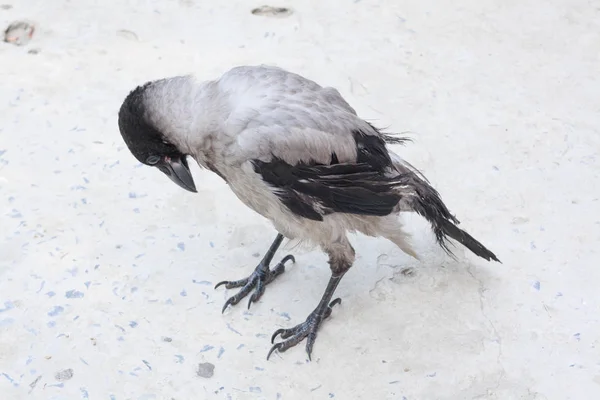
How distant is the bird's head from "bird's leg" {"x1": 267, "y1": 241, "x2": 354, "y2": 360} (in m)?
0.75

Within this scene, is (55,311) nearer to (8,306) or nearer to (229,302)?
(8,306)

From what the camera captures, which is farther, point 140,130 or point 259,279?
point 259,279

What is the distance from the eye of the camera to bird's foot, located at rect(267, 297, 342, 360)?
3.23 meters

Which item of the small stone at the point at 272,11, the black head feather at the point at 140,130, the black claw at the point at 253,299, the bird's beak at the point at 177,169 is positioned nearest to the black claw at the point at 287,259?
the black claw at the point at 253,299

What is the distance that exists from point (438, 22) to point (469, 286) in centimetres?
232

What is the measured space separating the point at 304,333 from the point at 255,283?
38cm

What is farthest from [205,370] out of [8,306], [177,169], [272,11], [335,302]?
[272,11]

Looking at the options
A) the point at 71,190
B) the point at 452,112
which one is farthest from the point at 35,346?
the point at 452,112

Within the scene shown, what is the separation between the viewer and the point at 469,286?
3492 mm

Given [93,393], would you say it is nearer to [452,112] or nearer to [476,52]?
[452,112]

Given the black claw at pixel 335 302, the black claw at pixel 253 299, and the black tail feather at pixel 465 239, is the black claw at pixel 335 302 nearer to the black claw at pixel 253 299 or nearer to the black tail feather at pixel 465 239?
the black claw at pixel 253 299

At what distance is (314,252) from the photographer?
3.75 m

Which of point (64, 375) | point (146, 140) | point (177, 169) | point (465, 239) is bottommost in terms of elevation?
point (64, 375)

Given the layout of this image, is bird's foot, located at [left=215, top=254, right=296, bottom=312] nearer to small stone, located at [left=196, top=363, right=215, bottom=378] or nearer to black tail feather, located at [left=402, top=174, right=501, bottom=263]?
small stone, located at [left=196, top=363, right=215, bottom=378]
